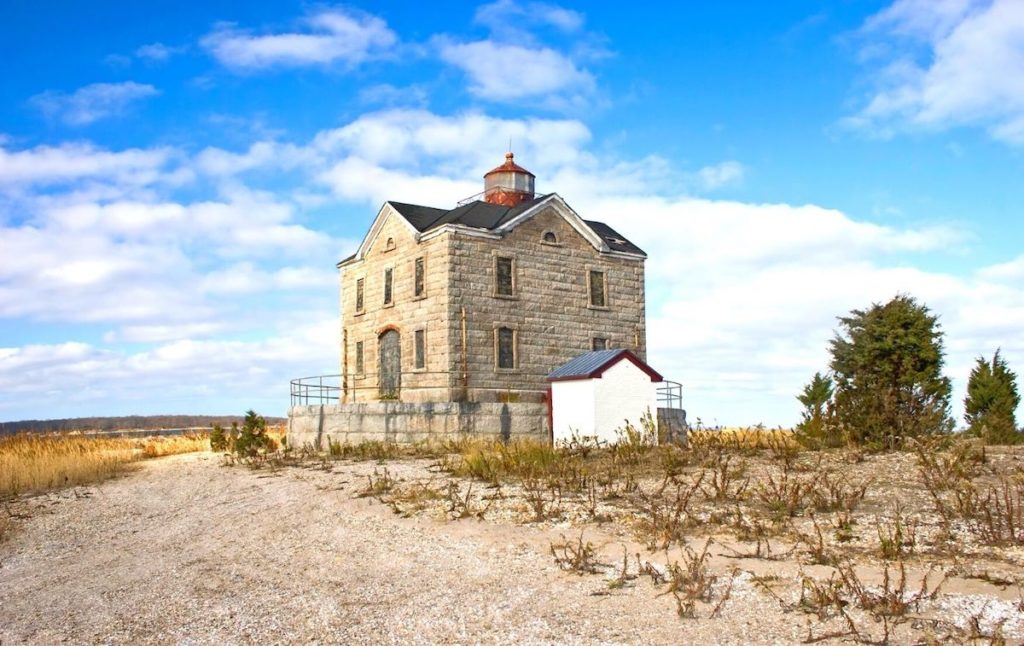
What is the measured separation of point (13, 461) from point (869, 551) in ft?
61.8

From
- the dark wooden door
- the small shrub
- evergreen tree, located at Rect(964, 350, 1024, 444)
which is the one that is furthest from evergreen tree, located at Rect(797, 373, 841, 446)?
the dark wooden door

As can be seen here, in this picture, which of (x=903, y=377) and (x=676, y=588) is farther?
(x=903, y=377)

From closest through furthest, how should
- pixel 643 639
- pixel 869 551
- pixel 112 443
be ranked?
pixel 643 639, pixel 869 551, pixel 112 443

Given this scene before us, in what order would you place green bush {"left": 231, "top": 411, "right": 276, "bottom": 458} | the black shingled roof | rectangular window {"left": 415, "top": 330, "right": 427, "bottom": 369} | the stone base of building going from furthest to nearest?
the black shingled roof → rectangular window {"left": 415, "top": 330, "right": 427, "bottom": 369} → the stone base of building → green bush {"left": 231, "top": 411, "right": 276, "bottom": 458}

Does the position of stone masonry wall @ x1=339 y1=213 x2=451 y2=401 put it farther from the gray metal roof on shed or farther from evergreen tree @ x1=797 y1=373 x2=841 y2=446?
evergreen tree @ x1=797 y1=373 x2=841 y2=446

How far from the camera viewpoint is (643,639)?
6.25m

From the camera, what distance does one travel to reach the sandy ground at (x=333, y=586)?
261 inches

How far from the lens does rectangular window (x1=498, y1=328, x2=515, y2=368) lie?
1059 inches

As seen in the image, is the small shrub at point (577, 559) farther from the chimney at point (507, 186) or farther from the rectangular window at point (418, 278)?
the chimney at point (507, 186)

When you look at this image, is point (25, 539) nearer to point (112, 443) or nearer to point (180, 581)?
point (180, 581)

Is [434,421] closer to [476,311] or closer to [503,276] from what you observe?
A: [476,311]

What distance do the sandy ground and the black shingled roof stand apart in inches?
619

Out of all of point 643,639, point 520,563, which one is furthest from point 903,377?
point 643,639

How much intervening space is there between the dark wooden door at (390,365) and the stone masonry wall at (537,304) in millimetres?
3268
